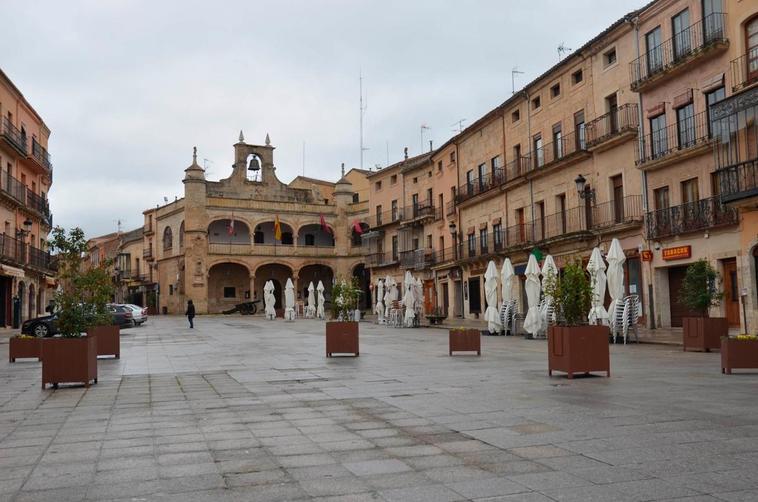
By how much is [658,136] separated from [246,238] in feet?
142

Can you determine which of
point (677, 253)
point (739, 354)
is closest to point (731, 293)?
point (677, 253)

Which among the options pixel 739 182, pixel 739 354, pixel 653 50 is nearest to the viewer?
pixel 739 354

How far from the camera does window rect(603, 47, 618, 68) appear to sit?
28.8m

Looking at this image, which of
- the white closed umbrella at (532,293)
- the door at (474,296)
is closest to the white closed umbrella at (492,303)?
the white closed umbrella at (532,293)

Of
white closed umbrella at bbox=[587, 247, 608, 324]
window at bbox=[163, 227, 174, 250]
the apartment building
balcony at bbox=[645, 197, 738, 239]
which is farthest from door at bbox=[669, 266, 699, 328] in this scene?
window at bbox=[163, 227, 174, 250]

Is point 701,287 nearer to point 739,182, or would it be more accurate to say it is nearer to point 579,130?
point 739,182

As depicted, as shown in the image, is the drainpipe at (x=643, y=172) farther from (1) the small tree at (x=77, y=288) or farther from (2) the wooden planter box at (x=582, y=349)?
(1) the small tree at (x=77, y=288)

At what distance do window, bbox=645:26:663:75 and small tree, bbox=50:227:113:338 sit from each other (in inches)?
830

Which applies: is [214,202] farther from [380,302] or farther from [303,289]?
[380,302]

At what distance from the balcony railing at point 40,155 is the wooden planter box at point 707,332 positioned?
35.9m

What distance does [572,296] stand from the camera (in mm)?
10750

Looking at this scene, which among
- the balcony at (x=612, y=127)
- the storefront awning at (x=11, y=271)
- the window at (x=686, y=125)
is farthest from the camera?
the storefront awning at (x=11, y=271)

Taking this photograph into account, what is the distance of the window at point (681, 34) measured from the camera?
23.7 m

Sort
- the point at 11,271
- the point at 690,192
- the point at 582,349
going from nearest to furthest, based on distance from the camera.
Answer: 1. the point at 582,349
2. the point at 690,192
3. the point at 11,271
